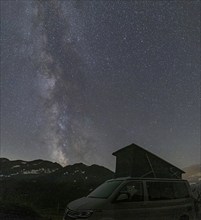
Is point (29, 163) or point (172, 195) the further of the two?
point (29, 163)

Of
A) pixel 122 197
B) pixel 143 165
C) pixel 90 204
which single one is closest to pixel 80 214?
pixel 90 204

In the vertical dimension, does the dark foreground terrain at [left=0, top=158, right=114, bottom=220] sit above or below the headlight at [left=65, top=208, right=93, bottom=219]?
above

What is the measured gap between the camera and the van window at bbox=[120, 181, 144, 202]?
26.3 ft

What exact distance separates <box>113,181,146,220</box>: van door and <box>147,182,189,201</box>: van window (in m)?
0.39

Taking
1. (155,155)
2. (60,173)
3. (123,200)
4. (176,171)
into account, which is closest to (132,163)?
(155,155)

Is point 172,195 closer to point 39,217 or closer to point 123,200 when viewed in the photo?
point 123,200

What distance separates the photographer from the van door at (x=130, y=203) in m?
7.62

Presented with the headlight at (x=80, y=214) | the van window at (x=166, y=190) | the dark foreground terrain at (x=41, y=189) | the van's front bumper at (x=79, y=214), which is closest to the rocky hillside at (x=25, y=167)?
the dark foreground terrain at (x=41, y=189)

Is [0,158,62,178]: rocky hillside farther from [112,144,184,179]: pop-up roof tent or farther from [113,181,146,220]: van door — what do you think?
[113,181,146,220]: van door

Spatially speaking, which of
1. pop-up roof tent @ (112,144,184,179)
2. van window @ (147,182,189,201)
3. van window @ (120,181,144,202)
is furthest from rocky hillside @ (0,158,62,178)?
van window @ (120,181,144,202)

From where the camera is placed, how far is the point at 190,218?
9.45 m

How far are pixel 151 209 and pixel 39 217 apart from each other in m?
9.00

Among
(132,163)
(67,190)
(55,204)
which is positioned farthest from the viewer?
(67,190)

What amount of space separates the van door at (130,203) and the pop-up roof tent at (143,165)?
20602 mm
